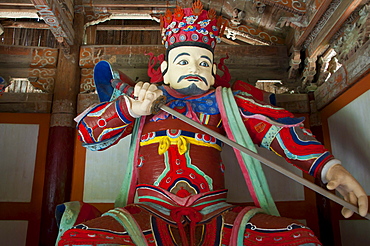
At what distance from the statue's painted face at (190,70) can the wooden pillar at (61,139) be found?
1.28 meters

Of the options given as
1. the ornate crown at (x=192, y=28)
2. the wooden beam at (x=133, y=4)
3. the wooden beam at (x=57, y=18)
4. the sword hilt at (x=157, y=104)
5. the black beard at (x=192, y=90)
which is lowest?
the sword hilt at (x=157, y=104)

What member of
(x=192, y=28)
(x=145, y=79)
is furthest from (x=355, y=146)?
(x=145, y=79)

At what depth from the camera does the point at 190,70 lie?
2.56 m

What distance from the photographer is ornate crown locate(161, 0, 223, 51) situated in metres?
2.66

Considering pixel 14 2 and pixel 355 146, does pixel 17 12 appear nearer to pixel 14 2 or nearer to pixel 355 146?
pixel 14 2

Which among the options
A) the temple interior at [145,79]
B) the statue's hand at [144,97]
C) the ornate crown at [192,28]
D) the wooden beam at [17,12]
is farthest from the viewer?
the wooden beam at [17,12]

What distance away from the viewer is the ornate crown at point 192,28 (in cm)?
266

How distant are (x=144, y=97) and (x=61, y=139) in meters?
1.53

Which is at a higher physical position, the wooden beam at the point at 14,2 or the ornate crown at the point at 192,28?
the wooden beam at the point at 14,2

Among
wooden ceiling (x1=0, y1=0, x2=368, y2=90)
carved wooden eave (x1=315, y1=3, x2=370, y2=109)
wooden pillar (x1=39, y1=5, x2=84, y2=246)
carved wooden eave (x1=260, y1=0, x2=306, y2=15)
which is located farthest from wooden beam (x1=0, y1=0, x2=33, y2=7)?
carved wooden eave (x1=315, y1=3, x2=370, y2=109)

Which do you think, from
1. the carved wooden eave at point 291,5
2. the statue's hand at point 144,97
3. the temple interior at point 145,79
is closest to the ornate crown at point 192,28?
the temple interior at point 145,79

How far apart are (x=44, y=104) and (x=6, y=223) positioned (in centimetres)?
111

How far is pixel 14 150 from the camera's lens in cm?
346

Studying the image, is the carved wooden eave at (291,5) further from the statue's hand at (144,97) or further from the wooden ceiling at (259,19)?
the statue's hand at (144,97)
